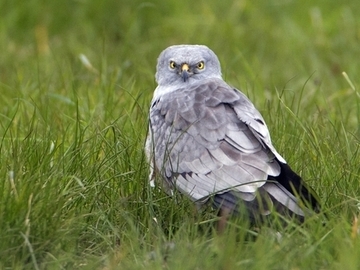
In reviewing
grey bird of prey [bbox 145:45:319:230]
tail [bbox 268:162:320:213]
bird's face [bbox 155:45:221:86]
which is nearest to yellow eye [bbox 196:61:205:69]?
bird's face [bbox 155:45:221:86]

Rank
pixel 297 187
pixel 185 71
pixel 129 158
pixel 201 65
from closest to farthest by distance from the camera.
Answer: pixel 297 187, pixel 129 158, pixel 185 71, pixel 201 65

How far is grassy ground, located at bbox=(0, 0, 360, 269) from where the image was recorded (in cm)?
424

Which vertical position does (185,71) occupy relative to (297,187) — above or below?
above

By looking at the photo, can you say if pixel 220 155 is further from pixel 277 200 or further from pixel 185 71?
pixel 185 71

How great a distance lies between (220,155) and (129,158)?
592mm

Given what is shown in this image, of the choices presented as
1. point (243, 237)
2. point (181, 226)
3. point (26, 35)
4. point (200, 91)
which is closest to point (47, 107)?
point (200, 91)

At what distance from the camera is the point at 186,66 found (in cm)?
580

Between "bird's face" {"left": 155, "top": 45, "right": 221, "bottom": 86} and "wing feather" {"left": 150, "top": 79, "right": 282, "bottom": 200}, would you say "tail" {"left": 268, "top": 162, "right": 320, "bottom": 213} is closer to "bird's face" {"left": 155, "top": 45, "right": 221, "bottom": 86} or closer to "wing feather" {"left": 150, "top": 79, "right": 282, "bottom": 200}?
"wing feather" {"left": 150, "top": 79, "right": 282, "bottom": 200}

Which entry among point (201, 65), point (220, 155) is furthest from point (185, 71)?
point (220, 155)

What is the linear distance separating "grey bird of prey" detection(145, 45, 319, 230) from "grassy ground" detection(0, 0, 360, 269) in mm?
114

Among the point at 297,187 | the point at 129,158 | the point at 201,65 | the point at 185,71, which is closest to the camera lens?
the point at 297,187

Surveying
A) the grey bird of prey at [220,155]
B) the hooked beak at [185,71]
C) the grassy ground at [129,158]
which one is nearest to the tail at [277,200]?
the grey bird of prey at [220,155]

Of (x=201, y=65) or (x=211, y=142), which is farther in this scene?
(x=201, y=65)

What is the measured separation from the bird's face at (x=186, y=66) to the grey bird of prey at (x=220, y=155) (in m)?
0.25
